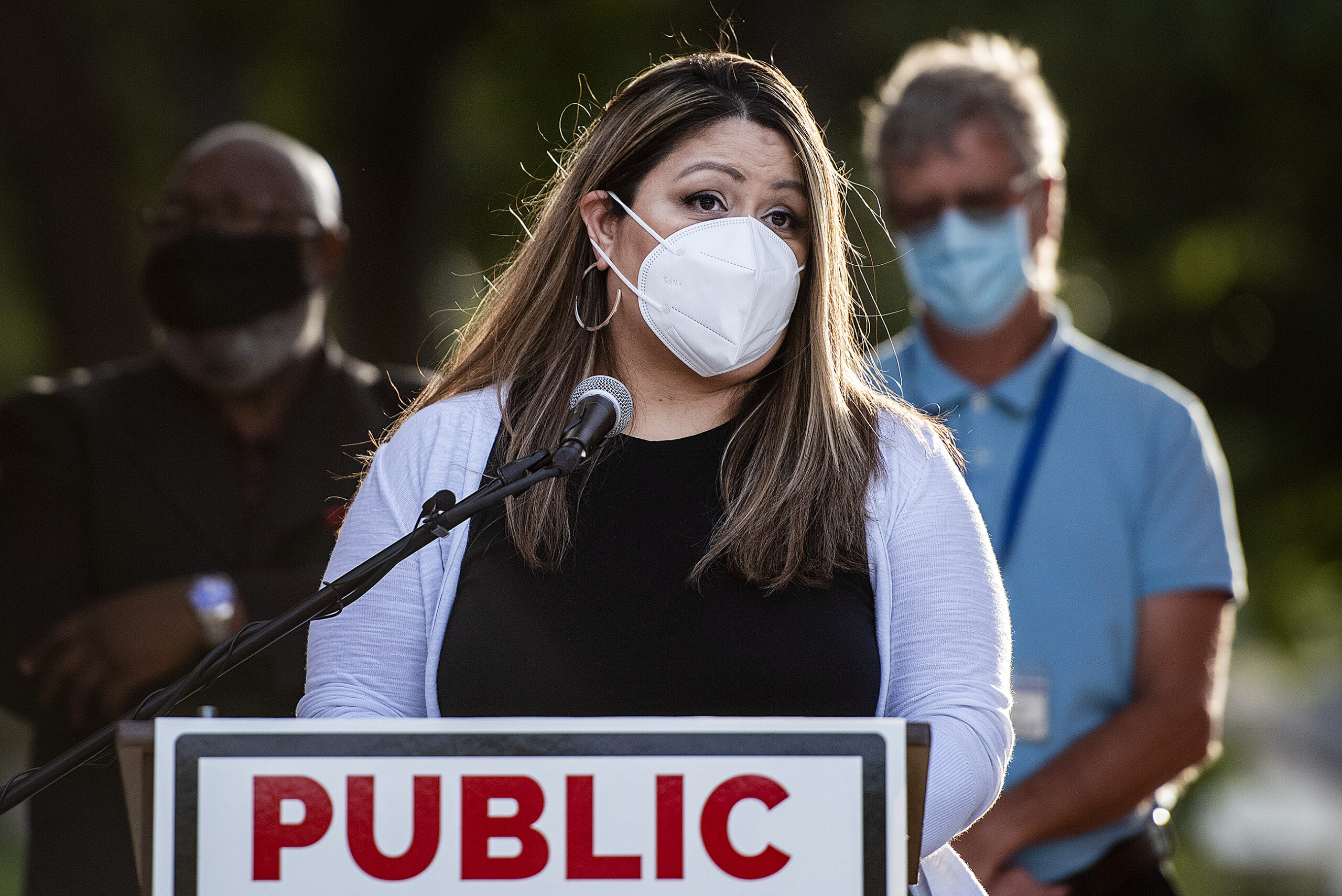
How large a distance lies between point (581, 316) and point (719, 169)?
1.35 ft

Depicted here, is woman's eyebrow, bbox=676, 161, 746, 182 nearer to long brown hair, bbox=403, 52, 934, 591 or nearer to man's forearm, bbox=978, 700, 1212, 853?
long brown hair, bbox=403, 52, 934, 591

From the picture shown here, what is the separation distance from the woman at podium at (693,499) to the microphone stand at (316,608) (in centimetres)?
34

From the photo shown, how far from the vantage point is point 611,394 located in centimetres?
217

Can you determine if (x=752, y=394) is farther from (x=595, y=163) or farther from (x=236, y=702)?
(x=236, y=702)

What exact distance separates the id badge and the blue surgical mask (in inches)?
37.6

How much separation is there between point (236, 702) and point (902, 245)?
2.07 meters

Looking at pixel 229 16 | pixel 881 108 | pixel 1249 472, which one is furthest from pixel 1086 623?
pixel 229 16

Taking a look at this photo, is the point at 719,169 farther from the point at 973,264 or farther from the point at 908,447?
the point at 973,264

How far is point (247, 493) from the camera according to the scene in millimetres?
4047

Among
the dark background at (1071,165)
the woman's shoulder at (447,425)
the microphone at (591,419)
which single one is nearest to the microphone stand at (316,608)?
the microphone at (591,419)

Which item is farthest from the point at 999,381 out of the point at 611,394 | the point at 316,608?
the point at 316,608

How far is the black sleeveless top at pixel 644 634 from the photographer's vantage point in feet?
7.38

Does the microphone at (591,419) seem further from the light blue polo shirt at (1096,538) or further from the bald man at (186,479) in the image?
the bald man at (186,479)

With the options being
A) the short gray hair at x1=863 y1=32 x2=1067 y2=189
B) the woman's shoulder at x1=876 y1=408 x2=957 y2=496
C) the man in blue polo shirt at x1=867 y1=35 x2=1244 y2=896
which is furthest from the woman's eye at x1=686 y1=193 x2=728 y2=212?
the short gray hair at x1=863 y1=32 x2=1067 y2=189
